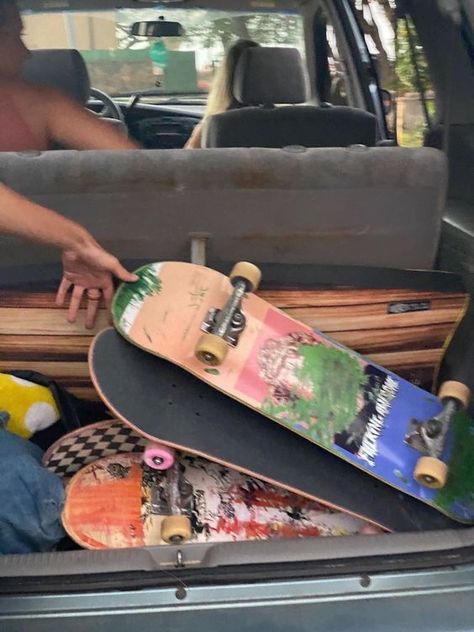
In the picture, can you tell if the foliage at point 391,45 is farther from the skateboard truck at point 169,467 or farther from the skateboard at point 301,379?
the skateboard truck at point 169,467

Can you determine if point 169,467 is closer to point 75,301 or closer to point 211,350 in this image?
point 211,350

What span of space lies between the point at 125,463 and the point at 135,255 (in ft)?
1.43

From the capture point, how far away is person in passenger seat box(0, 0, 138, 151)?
1996 mm

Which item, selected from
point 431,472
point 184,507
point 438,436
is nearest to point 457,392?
point 438,436

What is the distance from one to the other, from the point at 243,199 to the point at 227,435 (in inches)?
19.2

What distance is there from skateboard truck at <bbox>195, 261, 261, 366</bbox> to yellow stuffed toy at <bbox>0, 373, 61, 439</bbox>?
0.40 metres

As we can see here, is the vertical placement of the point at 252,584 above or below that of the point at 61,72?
below

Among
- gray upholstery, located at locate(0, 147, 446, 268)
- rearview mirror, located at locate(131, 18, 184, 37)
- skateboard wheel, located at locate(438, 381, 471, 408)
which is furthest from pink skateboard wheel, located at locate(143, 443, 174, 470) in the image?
rearview mirror, located at locate(131, 18, 184, 37)

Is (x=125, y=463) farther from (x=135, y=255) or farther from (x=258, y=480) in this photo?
(x=135, y=255)

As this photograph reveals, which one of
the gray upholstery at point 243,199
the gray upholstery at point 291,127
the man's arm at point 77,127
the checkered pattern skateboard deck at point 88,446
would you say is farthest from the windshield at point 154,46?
the checkered pattern skateboard deck at point 88,446

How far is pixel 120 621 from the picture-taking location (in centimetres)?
111

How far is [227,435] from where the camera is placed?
1498 mm

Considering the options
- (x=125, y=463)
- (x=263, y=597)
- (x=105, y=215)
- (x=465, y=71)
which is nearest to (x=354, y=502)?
(x=263, y=597)

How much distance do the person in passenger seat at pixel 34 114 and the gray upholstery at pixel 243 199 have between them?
401 mm
